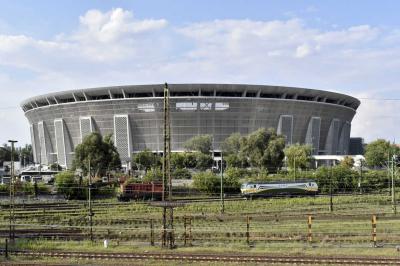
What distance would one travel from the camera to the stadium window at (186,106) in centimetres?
10888

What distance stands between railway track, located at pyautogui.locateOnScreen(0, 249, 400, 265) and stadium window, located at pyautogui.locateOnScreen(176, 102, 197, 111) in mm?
90454

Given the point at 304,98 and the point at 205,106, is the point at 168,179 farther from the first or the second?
the point at 304,98

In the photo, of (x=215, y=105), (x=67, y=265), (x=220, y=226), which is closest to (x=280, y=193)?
(x=220, y=226)

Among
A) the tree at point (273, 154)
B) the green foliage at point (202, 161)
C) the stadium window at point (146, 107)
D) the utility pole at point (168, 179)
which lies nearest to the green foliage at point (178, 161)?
the green foliage at point (202, 161)

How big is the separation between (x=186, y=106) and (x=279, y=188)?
6029cm

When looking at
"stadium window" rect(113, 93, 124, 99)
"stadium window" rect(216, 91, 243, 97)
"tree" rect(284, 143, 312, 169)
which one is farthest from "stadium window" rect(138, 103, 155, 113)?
"tree" rect(284, 143, 312, 169)

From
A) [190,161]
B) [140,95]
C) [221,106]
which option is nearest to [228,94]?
[221,106]

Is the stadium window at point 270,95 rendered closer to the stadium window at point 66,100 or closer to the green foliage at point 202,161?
the green foliage at point 202,161

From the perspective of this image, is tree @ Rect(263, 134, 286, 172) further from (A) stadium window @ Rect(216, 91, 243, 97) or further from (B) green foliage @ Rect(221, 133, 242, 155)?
(A) stadium window @ Rect(216, 91, 243, 97)

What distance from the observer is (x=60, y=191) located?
52344 millimetres

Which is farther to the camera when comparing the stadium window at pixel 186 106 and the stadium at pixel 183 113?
the stadium at pixel 183 113

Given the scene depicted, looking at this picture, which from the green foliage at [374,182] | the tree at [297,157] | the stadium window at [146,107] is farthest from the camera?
the stadium window at [146,107]

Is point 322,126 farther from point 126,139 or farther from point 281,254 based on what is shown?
point 281,254

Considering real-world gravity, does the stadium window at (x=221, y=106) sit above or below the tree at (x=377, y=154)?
above
